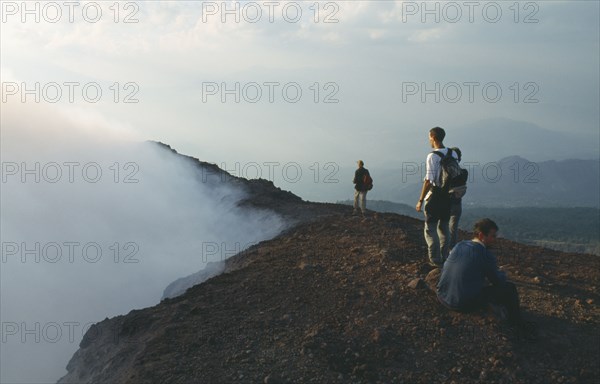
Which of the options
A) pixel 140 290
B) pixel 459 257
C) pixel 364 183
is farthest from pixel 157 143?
pixel 459 257

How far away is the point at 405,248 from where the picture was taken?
1166cm

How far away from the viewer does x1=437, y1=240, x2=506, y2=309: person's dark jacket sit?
23.1ft

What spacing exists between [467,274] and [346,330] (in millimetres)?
2078

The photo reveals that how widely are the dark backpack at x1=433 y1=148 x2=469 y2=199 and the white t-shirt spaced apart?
53 mm

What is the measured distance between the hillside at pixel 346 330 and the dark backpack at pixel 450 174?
1.74 m

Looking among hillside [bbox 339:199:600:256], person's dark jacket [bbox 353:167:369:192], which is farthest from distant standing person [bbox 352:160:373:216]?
hillside [bbox 339:199:600:256]

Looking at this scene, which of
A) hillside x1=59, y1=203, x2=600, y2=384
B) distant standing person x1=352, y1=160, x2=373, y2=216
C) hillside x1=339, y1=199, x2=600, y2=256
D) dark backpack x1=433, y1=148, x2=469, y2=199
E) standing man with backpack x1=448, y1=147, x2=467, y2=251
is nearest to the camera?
hillside x1=59, y1=203, x2=600, y2=384

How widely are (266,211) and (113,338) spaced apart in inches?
420

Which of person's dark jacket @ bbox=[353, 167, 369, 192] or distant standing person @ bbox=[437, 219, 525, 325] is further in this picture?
person's dark jacket @ bbox=[353, 167, 369, 192]

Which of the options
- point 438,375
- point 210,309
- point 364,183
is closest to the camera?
point 438,375

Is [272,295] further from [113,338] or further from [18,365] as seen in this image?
[18,365]

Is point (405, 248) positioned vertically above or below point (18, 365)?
above

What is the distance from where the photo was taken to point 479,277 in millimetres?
7129

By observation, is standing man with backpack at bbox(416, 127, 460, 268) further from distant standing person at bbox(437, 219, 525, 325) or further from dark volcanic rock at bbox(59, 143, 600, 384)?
distant standing person at bbox(437, 219, 525, 325)
